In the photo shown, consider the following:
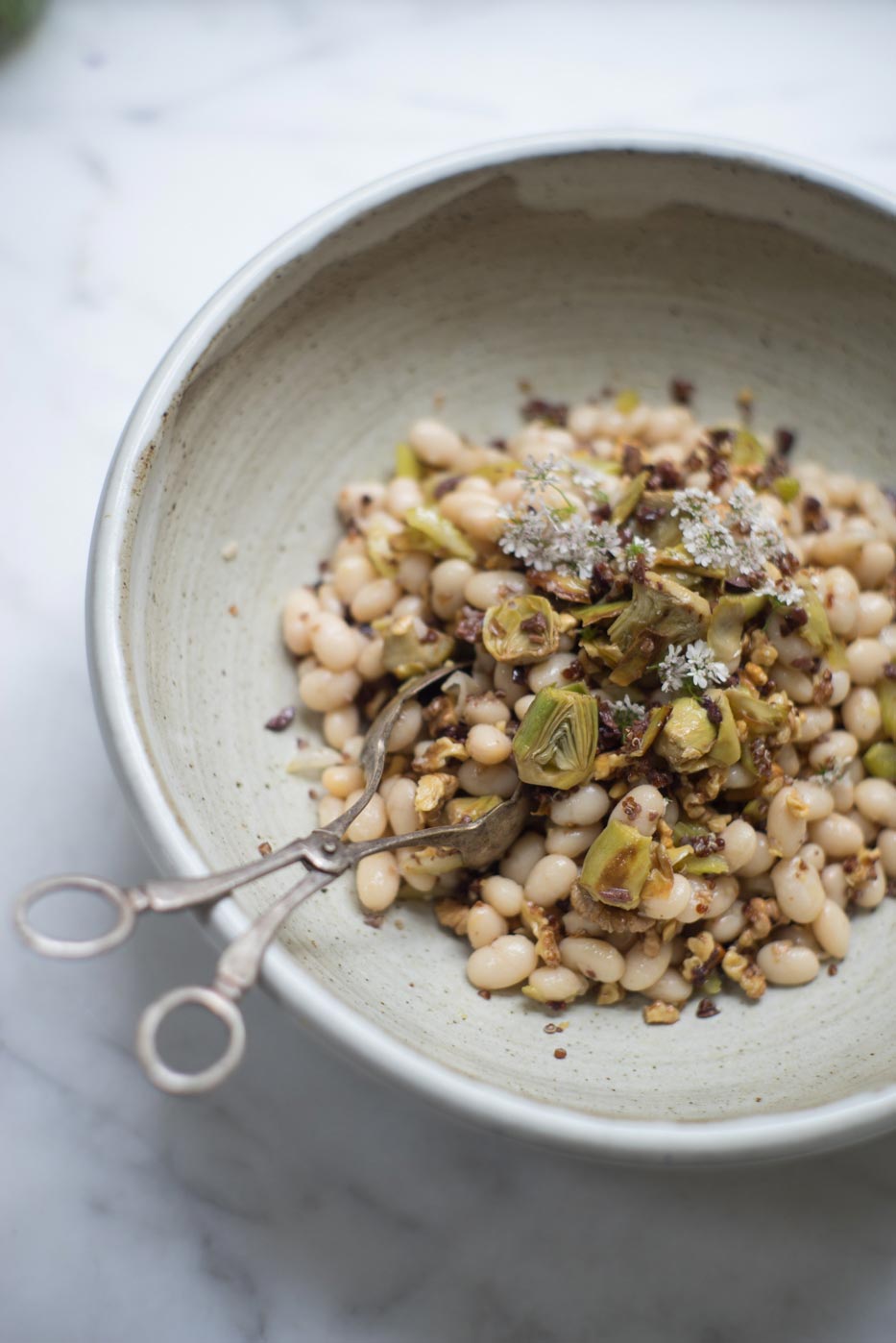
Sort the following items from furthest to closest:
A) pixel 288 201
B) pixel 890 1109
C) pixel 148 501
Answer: pixel 288 201 → pixel 148 501 → pixel 890 1109

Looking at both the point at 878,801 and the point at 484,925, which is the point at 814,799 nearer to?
the point at 878,801

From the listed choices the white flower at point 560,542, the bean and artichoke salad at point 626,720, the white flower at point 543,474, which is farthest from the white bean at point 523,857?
the white flower at point 543,474

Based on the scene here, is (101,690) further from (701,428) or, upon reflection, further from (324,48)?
(324,48)

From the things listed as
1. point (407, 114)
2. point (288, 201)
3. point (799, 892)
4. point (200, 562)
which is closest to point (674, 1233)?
→ point (799, 892)

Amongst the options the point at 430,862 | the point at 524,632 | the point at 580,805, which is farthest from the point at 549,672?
the point at 430,862

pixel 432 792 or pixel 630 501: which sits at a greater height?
pixel 630 501
